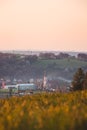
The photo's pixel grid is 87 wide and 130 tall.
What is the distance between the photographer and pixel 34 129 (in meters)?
1.44

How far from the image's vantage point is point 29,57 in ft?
77.2

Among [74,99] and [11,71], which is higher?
[74,99]

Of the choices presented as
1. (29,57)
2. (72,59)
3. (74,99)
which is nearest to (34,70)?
(29,57)

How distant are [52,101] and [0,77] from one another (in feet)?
64.6

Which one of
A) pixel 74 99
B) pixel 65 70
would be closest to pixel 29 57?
pixel 65 70

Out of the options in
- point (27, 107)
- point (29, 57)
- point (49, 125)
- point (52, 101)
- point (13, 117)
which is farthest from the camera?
point (29, 57)

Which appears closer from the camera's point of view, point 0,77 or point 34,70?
point 0,77

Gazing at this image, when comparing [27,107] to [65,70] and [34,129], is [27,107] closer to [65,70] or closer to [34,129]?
[34,129]

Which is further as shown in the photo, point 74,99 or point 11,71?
point 11,71

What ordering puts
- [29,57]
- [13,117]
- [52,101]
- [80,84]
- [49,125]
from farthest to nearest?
[29,57]
[80,84]
[52,101]
[13,117]
[49,125]

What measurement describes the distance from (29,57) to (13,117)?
72.1 ft

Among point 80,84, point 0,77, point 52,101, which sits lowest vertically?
point 0,77

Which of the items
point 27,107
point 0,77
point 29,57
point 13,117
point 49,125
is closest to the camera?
point 49,125

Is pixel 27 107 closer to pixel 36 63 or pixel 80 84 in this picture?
pixel 80 84
